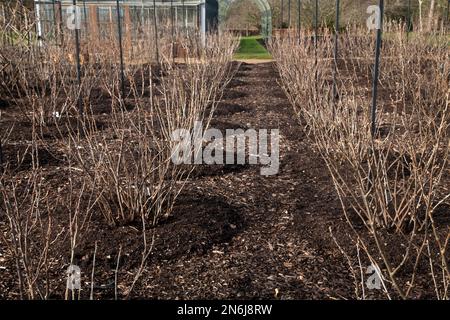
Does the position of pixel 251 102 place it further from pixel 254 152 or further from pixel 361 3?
pixel 361 3

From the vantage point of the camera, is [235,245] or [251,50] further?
[251,50]

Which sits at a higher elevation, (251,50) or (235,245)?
(251,50)

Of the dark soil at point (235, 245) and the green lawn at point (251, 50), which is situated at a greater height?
the green lawn at point (251, 50)

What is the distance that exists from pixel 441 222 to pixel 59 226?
91.2 inches

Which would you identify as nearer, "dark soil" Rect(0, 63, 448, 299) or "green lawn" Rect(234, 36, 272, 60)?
"dark soil" Rect(0, 63, 448, 299)

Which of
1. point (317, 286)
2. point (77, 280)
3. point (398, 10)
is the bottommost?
point (317, 286)

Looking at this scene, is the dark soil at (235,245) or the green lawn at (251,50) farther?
the green lawn at (251,50)

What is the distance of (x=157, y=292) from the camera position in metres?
2.76

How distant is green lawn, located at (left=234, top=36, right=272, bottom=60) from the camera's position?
18103mm

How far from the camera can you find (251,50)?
68.2 feet

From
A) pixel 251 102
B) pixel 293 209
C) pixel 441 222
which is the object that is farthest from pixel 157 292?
pixel 251 102

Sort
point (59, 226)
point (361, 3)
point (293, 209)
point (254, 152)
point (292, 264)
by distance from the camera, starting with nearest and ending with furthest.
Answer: point (292, 264) < point (59, 226) < point (293, 209) < point (254, 152) < point (361, 3)

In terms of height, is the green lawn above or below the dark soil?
above

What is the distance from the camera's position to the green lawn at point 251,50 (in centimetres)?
1810
